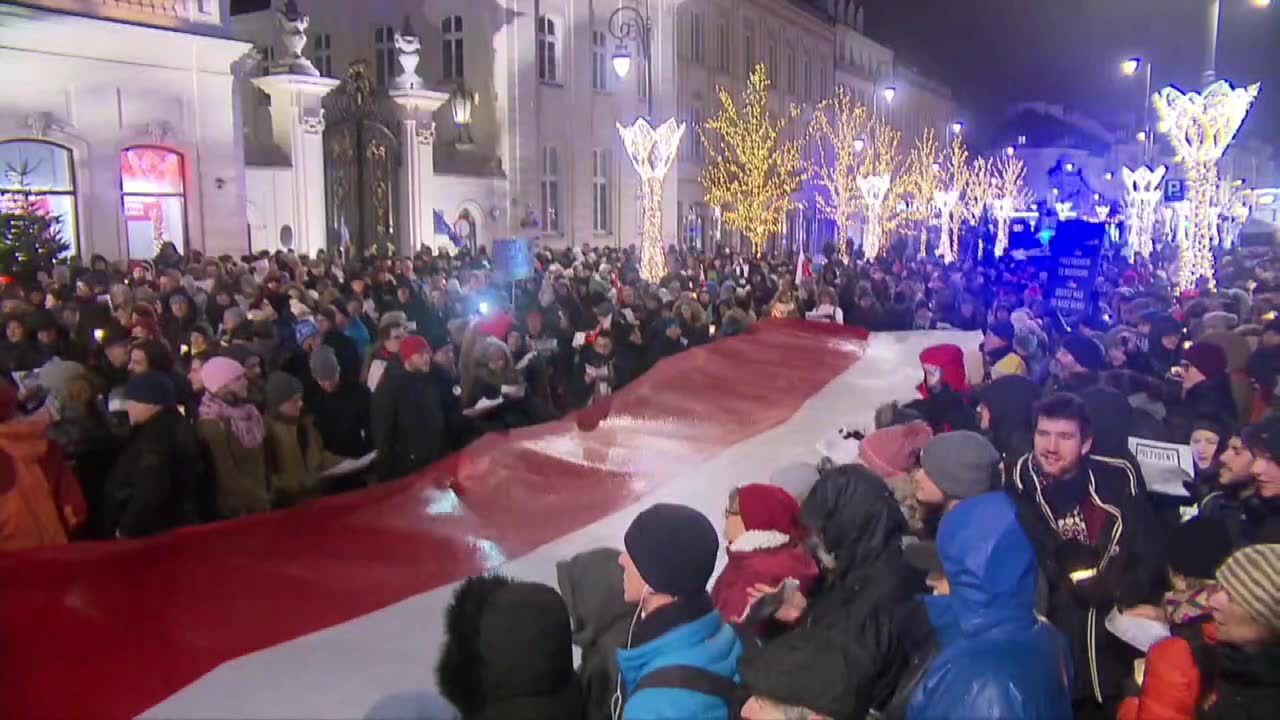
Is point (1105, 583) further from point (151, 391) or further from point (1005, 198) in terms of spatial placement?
point (1005, 198)

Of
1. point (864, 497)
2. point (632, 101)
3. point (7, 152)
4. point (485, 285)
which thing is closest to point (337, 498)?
point (864, 497)

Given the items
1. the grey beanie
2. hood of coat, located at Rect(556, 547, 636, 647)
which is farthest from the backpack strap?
the grey beanie

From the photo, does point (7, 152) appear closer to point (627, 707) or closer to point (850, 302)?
point (850, 302)

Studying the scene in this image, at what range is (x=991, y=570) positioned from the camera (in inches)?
130

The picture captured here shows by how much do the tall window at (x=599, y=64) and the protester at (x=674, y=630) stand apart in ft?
101

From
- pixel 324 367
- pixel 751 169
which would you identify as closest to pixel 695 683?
pixel 324 367

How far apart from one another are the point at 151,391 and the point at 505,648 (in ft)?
11.2

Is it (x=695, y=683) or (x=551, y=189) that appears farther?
(x=551, y=189)

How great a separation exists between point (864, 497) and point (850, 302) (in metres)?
13.3

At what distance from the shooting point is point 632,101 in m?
34.9

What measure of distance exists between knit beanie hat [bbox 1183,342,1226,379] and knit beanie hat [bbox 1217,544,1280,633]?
4.20 meters

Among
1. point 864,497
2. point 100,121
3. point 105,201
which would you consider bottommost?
point 864,497

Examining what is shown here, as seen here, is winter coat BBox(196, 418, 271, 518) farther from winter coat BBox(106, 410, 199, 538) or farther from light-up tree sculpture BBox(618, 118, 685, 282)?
light-up tree sculpture BBox(618, 118, 685, 282)

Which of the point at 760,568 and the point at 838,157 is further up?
the point at 838,157
